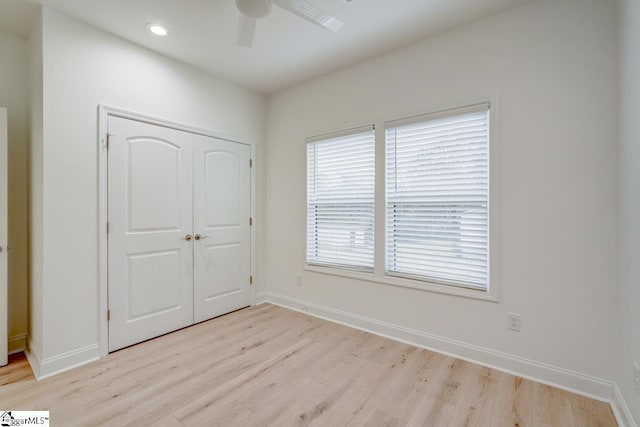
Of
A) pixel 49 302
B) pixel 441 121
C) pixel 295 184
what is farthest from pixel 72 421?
pixel 441 121

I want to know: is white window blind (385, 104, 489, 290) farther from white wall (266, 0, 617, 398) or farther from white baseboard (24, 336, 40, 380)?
white baseboard (24, 336, 40, 380)

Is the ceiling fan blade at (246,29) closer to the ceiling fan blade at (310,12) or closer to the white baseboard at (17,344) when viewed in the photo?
the ceiling fan blade at (310,12)

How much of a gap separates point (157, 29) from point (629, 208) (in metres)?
3.56

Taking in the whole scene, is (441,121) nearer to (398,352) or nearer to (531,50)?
(531,50)

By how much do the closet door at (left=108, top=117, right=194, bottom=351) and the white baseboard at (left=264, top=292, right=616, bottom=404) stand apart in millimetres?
1563

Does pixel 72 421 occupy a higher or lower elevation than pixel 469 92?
lower

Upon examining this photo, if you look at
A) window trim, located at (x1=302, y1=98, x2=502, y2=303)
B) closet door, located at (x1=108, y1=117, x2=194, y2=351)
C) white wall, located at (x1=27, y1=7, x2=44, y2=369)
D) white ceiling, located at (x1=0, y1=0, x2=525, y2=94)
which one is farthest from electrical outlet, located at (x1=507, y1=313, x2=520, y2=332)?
white wall, located at (x1=27, y1=7, x2=44, y2=369)

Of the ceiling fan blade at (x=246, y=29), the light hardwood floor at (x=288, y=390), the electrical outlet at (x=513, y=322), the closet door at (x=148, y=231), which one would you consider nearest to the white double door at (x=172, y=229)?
the closet door at (x=148, y=231)

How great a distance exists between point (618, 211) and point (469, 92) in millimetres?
1314

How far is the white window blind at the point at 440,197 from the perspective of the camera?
2.44 m

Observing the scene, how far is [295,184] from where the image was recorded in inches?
147

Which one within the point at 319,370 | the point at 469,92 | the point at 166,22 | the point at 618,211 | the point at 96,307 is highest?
the point at 166,22

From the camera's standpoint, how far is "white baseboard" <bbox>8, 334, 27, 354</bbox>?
2582 mm

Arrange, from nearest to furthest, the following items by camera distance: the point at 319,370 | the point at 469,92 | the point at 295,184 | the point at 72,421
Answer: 1. the point at 72,421
2. the point at 319,370
3. the point at 469,92
4. the point at 295,184
